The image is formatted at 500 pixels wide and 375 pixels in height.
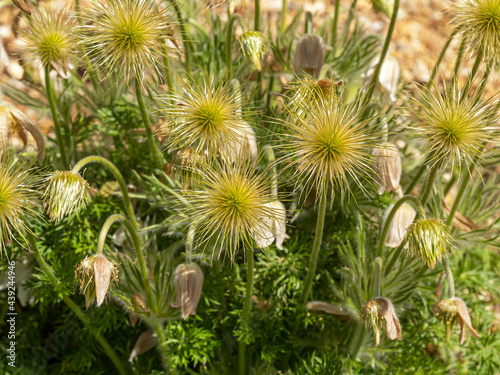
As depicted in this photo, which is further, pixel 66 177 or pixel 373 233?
pixel 373 233

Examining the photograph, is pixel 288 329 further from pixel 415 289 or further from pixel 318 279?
pixel 415 289

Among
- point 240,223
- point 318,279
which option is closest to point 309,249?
point 318,279

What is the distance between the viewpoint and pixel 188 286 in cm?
133

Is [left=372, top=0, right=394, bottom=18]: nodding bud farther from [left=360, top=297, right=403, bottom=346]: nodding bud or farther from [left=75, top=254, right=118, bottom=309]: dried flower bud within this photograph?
[left=75, top=254, right=118, bottom=309]: dried flower bud

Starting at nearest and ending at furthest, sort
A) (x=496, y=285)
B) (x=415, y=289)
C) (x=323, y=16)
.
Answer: (x=415, y=289)
(x=496, y=285)
(x=323, y=16)

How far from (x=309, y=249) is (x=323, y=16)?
99.4 inches

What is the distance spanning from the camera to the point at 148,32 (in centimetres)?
130

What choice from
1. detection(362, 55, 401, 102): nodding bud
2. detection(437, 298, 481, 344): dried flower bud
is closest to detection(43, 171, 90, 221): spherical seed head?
detection(437, 298, 481, 344): dried flower bud

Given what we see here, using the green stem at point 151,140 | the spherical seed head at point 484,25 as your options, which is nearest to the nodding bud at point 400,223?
the spherical seed head at point 484,25

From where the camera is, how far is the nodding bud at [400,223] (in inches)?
55.9

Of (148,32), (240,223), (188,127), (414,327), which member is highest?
(148,32)

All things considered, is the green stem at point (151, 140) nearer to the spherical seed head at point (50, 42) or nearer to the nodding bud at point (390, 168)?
the spherical seed head at point (50, 42)

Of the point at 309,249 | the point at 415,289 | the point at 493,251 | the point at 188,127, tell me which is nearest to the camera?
the point at 188,127

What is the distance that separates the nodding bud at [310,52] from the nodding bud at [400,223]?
55 centimetres
